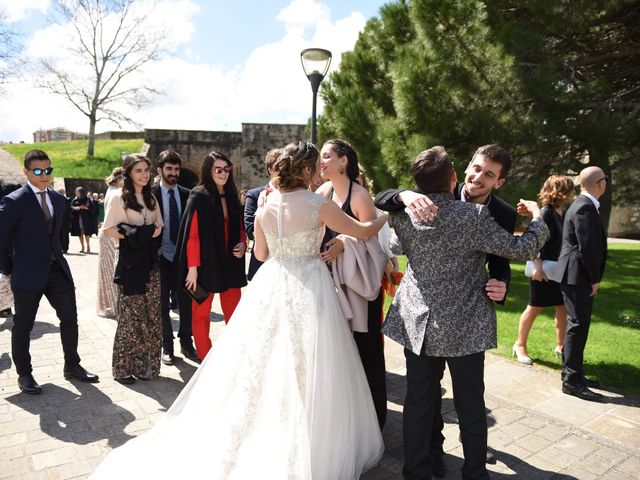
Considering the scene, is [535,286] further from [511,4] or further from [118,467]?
[511,4]

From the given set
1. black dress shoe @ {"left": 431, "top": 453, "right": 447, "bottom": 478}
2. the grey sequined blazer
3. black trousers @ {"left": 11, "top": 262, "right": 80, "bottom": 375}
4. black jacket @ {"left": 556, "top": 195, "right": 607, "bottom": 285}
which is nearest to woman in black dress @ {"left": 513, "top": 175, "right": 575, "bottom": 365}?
black jacket @ {"left": 556, "top": 195, "right": 607, "bottom": 285}

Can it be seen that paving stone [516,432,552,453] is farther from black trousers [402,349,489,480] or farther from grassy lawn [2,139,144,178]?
grassy lawn [2,139,144,178]

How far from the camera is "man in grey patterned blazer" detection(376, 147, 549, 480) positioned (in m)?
2.46

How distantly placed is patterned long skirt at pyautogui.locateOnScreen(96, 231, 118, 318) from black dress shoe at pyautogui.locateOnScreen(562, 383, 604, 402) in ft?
19.6

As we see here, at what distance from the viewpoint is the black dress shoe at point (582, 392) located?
4.23 metres

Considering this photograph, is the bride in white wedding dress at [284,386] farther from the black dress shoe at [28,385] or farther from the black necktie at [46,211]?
the black necktie at [46,211]

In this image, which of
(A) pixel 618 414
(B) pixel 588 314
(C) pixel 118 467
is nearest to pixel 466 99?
(B) pixel 588 314

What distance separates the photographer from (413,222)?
260 centimetres

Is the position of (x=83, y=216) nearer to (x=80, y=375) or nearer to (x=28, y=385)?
(x=80, y=375)

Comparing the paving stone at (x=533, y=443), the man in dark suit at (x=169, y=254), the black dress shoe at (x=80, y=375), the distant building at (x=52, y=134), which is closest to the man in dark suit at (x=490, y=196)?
the paving stone at (x=533, y=443)

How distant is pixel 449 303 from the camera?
2.54m

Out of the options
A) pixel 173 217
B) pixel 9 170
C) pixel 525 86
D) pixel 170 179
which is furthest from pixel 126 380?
pixel 9 170

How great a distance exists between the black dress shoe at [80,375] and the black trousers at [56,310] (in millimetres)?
47

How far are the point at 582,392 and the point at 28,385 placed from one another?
16.4ft
